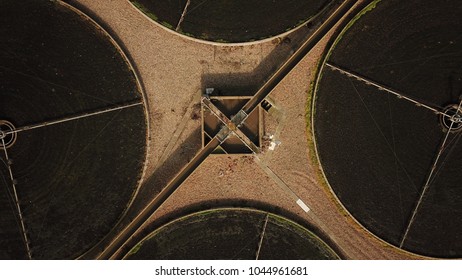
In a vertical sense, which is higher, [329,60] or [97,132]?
[329,60]

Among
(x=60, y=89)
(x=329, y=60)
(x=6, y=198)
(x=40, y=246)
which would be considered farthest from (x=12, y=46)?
(x=329, y=60)

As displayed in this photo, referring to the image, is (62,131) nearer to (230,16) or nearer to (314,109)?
(230,16)

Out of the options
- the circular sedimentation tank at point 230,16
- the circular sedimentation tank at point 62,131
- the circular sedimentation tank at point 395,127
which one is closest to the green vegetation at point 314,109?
the circular sedimentation tank at point 395,127

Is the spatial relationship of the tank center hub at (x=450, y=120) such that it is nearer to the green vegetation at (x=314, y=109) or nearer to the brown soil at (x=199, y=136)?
the green vegetation at (x=314, y=109)

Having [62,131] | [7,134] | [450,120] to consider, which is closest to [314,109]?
[450,120]

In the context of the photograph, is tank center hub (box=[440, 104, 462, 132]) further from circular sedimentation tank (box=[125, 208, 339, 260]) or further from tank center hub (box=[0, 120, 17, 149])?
tank center hub (box=[0, 120, 17, 149])

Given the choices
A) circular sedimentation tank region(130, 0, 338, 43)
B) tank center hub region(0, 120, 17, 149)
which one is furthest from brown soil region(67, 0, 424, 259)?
tank center hub region(0, 120, 17, 149)
